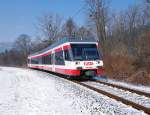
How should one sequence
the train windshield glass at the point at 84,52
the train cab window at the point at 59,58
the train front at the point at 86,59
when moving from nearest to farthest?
the train front at the point at 86,59 < the train windshield glass at the point at 84,52 < the train cab window at the point at 59,58

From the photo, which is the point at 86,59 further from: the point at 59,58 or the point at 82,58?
the point at 59,58

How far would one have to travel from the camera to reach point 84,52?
831 inches

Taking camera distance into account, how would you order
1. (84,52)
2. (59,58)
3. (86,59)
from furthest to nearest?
(59,58)
(84,52)
(86,59)

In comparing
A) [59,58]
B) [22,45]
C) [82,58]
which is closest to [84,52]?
[82,58]

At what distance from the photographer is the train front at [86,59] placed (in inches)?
813

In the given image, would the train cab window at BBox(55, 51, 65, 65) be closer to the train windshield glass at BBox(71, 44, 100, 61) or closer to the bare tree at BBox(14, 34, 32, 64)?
the train windshield glass at BBox(71, 44, 100, 61)

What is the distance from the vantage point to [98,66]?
21.0 metres

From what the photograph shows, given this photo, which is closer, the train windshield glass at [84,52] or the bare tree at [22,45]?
the train windshield glass at [84,52]

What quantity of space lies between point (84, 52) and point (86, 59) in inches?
21.8

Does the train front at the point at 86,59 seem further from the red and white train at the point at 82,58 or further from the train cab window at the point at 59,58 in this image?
the train cab window at the point at 59,58

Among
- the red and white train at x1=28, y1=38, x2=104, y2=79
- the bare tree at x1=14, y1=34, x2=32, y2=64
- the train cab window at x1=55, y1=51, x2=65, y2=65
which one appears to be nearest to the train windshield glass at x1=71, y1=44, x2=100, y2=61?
the red and white train at x1=28, y1=38, x2=104, y2=79

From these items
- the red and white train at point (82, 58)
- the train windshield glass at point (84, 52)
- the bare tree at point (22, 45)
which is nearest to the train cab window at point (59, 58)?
the red and white train at point (82, 58)

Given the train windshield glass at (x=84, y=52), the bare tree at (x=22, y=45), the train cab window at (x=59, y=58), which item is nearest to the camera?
the train windshield glass at (x=84, y=52)

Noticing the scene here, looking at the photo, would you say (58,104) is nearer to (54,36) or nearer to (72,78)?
(72,78)
